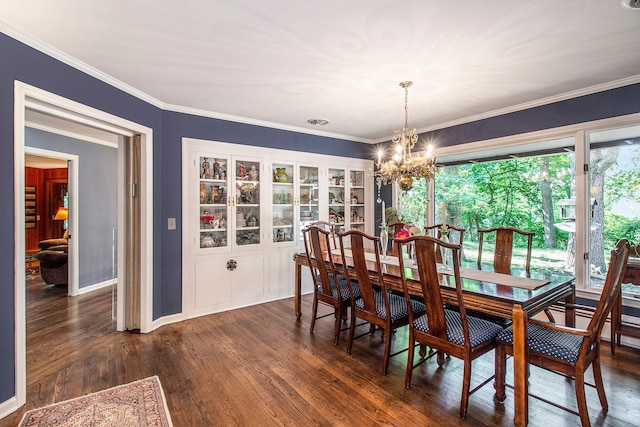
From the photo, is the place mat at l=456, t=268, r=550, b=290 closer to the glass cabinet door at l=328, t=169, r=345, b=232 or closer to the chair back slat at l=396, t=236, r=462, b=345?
the chair back slat at l=396, t=236, r=462, b=345

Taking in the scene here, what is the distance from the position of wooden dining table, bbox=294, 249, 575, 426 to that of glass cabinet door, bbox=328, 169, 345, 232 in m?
2.51

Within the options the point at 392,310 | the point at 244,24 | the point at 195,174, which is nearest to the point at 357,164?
the point at 195,174

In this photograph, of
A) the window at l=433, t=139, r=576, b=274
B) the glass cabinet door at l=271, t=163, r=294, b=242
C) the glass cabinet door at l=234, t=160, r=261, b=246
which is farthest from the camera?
the glass cabinet door at l=271, t=163, r=294, b=242

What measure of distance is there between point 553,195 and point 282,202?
3514mm

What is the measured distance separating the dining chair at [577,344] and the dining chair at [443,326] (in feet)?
0.55

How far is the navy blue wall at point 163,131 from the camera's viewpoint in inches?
83.0

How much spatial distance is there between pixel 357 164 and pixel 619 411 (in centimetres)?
423

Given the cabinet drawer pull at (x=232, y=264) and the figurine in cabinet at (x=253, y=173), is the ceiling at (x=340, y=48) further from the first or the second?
the cabinet drawer pull at (x=232, y=264)

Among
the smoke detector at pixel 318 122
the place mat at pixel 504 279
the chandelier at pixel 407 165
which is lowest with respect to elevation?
the place mat at pixel 504 279

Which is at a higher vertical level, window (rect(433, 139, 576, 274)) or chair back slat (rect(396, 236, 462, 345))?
window (rect(433, 139, 576, 274))

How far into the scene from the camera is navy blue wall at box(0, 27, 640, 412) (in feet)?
6.92

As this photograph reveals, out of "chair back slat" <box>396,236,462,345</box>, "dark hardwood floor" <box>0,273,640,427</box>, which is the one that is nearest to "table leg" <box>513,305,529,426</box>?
"dark hardwood floor" <box>0,273,640,427</box>

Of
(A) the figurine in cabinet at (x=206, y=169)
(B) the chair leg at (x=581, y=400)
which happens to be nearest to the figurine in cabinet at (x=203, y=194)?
(A) the figurine in cabinet at (x=206, y=169)

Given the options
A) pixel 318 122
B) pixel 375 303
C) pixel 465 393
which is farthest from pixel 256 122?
pixel 465 393
